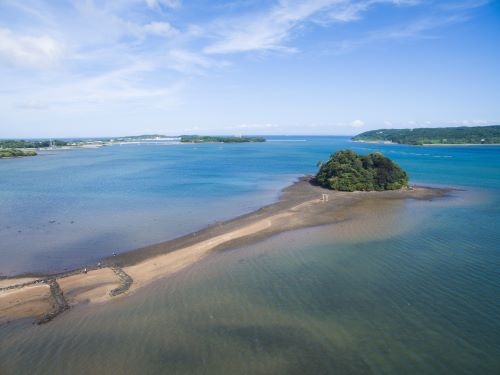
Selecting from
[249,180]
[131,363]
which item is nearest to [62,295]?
[131,363]

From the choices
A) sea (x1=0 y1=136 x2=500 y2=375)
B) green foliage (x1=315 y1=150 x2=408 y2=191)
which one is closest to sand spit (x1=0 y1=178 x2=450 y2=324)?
sea (x1=0 y1=136 x2=500 y2=375)

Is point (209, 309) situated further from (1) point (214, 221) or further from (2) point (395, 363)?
(1) point (214, 221)

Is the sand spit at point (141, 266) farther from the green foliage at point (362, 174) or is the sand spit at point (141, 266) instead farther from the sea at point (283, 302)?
the green foliage at point (362, 174)

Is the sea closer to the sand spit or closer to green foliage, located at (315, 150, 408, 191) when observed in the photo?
the sand spit

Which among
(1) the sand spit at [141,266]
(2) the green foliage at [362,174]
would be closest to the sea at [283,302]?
(1) the sand spit at [141,266]

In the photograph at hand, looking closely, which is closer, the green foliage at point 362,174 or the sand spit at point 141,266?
the sand spit at point 141,266
